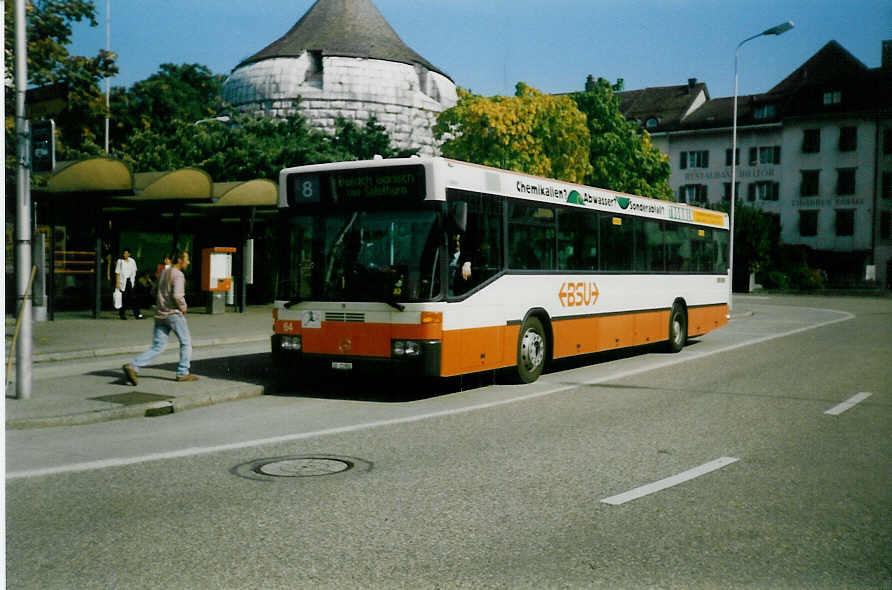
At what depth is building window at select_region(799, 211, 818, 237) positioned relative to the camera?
69.2 m

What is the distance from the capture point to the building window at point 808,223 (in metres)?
69.2

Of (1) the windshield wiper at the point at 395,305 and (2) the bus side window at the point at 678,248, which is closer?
(1) the windshield wiper at the point at 395,305

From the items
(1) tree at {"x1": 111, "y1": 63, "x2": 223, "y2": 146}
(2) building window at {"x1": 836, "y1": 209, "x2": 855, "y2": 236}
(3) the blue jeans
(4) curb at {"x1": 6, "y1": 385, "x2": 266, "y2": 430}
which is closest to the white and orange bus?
(4) curb at {"x1": 6, "y1": 385, "x2": 266, "y2": 430}

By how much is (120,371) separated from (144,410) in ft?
11.3

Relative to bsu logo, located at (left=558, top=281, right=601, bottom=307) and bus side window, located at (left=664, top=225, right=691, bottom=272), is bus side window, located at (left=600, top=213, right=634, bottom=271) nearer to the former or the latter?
bsu logo, located at (left=558, top=281, right=601, bottom=307)

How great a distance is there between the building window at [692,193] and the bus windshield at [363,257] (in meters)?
66.3

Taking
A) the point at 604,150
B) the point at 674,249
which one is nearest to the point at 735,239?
the point at 604,150

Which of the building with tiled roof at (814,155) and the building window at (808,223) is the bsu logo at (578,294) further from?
the building window at (808,223)

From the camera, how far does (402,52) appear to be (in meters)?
64.8

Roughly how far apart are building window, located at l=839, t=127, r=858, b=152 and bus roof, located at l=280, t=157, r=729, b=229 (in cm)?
5623

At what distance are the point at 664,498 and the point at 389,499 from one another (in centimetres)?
182

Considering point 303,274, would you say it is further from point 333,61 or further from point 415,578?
point 333,61

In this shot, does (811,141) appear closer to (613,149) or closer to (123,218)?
(613,149)

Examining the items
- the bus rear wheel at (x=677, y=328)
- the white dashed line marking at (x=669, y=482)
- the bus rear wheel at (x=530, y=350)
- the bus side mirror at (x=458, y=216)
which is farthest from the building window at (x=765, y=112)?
the white dashed line marking at (x=669, y=482)
